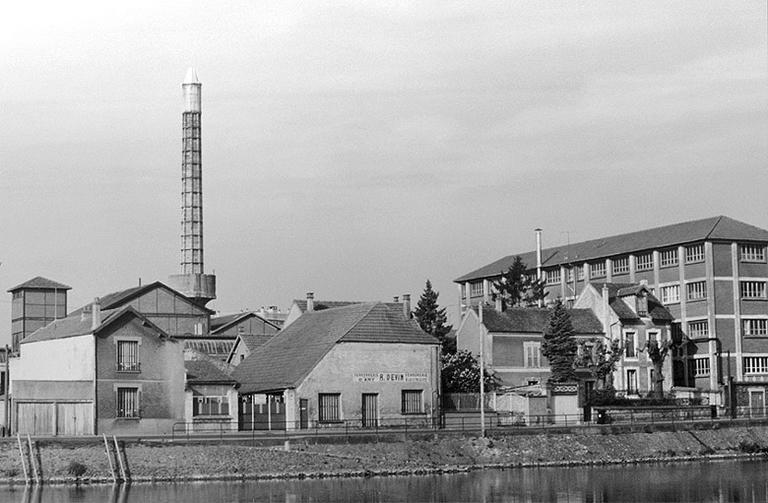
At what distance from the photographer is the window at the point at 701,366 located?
348ft

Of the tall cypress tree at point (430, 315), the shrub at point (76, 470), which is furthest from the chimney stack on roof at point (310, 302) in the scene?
the shrub at point (76, 470)

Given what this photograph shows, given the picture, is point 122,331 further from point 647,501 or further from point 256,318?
point 256,318

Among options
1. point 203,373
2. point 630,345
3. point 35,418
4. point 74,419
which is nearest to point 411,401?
point 203,373

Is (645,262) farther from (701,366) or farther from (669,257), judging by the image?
(701,366)

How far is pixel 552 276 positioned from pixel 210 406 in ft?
207

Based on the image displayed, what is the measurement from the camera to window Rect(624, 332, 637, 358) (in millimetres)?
96812

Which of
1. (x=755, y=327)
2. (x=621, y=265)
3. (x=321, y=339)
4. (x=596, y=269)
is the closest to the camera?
(x=321, y=339)

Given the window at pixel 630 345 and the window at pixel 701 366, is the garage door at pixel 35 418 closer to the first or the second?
the window at pixel 630 345

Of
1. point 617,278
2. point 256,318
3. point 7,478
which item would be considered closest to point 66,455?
point 7,478

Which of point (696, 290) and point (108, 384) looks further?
point (696, 290)

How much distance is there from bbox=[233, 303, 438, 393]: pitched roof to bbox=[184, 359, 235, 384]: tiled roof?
10.1ft

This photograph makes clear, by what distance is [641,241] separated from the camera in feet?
385

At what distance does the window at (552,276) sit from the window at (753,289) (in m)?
22.1

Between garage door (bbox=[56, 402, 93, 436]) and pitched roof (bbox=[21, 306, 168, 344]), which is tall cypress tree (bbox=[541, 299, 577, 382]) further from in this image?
garage door (bbox=[56, 402, 93, 436])
